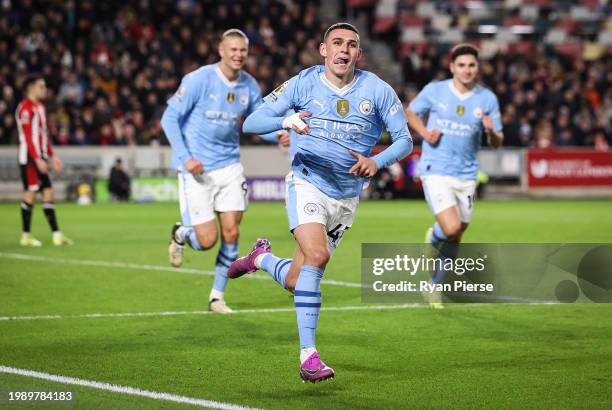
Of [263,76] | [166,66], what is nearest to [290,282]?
[166,66]

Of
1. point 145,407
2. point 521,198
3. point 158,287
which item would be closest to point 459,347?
point 145,407

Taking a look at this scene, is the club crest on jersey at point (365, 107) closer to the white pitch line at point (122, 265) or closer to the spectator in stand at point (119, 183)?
the white pitch line at point (122, 265)

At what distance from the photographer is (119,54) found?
30.6m

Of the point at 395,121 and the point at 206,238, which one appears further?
the point at 206,238

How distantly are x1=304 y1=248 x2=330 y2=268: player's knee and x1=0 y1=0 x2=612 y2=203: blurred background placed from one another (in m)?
21.7

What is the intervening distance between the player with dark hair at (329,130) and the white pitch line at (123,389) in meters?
1.17

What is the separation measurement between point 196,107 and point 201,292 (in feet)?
7.15

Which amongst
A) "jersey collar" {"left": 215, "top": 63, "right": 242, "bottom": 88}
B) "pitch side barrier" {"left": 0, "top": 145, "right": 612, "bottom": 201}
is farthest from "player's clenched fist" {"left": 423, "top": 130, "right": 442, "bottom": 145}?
"pitch side barrier" {"left": 0, "top": 145, "right": 612, "bottom": 201}

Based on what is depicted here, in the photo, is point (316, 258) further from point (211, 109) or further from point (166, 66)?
point (166, 66)

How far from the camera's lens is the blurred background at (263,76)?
29.1m

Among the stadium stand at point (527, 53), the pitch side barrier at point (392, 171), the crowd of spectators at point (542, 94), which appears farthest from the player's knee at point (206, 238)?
the stadium stand at point (527, 53)

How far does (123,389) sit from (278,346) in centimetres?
184

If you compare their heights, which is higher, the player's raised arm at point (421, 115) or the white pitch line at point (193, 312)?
the player's raised arm at point (421, 115)

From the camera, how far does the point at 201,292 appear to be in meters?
11.4
